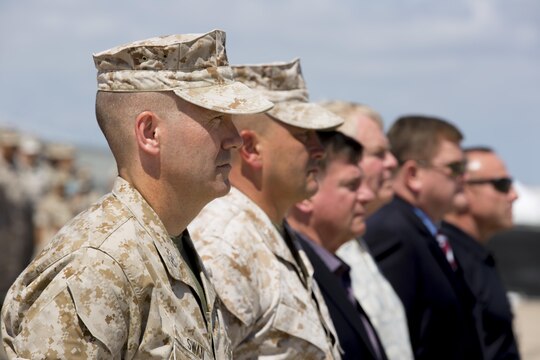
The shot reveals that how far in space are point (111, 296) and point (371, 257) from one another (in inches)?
138

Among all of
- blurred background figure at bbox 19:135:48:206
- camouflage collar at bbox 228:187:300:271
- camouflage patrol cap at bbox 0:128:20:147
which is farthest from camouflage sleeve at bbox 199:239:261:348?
blurred background figure at bbox 19:135:48:206

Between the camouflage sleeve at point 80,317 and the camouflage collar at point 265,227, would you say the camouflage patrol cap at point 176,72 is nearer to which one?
the camouflage sleeve at point 80,317

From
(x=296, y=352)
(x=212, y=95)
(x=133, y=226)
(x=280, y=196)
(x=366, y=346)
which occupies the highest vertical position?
(x=212, y=95)

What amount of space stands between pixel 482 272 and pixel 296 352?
11.9 ft

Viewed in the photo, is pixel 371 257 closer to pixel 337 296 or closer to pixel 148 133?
pixel 337 296

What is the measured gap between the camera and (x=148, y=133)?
326 centimetres

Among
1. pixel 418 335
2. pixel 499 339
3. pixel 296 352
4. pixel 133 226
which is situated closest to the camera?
pixel 133 226

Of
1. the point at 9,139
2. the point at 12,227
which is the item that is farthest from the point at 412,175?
the point at 9,139

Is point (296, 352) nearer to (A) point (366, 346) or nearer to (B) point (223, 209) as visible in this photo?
(B) point (223, 209)

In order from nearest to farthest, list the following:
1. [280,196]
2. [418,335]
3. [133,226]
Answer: [133,226]
[280,196]
[418,335]

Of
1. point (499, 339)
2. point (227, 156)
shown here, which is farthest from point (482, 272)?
point (227, 156)

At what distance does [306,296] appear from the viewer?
4.44 metres

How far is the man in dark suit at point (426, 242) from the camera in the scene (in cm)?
660

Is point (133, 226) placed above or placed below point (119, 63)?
below
